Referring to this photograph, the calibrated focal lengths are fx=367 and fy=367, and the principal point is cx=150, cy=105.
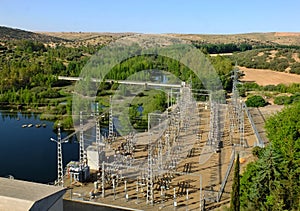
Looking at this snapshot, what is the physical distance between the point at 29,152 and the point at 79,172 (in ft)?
11.3

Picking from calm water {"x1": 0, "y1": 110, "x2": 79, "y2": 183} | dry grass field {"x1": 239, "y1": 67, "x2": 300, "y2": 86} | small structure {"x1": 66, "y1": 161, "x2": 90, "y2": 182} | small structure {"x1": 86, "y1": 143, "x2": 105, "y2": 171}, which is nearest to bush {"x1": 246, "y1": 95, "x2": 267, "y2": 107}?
dry grass field {"x1": 239, "y1": 67, "x2": 300, "y2": 86}

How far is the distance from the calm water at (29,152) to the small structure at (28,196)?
3.58 meters

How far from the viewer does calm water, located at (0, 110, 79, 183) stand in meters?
7.89

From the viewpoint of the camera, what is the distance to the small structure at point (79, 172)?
6270 millimetres

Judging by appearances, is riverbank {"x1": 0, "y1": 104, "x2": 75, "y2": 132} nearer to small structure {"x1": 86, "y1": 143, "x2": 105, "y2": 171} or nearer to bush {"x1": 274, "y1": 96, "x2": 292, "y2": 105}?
small structure {"x1": 86, "y1": 143, "x2": 105, "y2": 171}

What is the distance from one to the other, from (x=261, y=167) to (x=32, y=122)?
8847 millimetres

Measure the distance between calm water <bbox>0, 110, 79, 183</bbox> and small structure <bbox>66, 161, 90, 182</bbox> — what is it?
4.38 feet

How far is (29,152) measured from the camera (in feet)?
30.1

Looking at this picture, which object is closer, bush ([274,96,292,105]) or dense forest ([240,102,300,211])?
dense forest ([240,102,300,211])

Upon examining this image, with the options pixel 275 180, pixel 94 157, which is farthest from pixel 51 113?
pixel 275 180

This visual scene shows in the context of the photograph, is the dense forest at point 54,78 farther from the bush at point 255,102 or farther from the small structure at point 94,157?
the small structure at point 94,157

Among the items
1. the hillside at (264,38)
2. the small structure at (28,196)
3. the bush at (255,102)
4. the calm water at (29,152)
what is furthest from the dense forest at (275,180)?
the hillside at (264,38)

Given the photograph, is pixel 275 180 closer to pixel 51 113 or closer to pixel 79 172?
pixel 79 172

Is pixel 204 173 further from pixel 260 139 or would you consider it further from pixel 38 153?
pixel 38 153
